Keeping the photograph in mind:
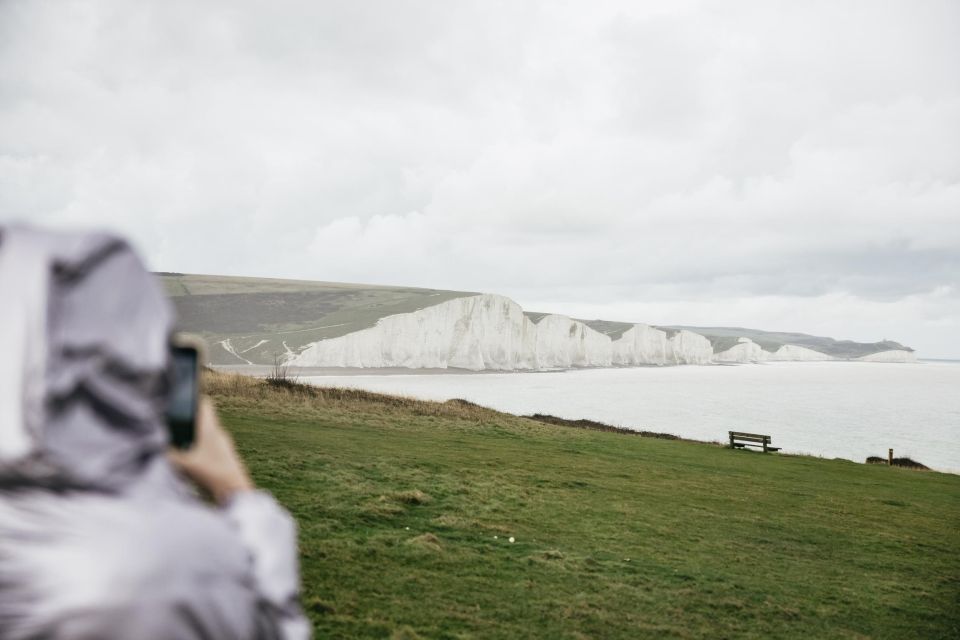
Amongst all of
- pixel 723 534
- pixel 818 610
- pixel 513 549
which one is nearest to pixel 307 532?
pixel 513 549

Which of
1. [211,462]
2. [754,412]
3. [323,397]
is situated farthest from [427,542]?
[754,412]

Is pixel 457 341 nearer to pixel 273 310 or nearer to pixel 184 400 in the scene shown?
pixel 273 310

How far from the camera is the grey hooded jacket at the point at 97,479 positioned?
0.76m

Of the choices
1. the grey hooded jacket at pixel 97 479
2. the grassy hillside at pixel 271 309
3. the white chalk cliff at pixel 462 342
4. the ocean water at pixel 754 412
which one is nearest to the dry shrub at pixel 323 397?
the ocean water at pixel 754 412

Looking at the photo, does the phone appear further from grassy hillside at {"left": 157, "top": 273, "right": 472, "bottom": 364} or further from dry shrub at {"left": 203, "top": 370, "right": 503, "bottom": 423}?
grassy hillside at {"left": 157, "top": 273, "right": 472, "bottom": 364}

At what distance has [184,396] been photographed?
100 cm

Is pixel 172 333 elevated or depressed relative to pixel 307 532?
elevated

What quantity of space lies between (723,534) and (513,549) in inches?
152

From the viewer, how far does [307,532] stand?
21.1 ft

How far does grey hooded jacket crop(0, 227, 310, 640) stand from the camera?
0.76 meters

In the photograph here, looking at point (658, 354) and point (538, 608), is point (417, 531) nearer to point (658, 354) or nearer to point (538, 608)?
point (538, 608)

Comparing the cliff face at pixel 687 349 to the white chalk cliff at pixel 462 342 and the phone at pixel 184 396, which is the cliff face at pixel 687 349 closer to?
the white chalk cliff at pixel 462 342

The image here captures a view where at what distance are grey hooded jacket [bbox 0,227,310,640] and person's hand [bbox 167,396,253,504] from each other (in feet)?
0.44

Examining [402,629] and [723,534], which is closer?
[402,629]
